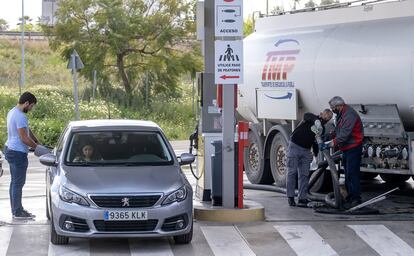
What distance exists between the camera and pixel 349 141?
14.2m

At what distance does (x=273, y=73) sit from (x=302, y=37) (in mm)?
1076

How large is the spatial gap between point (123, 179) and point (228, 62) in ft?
→ 9.77

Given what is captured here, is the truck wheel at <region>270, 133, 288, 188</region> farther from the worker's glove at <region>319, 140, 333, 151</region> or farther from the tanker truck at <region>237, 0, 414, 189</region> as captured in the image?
the worker's glove at <region>319, 140, 333, 151</region>

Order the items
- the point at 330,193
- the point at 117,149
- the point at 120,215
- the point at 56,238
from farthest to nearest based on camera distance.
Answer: the point at 330,193 < the point at 117,149 < the point at 56,238 < the point at 120,215

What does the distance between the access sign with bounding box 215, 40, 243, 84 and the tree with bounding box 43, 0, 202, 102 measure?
28.5m

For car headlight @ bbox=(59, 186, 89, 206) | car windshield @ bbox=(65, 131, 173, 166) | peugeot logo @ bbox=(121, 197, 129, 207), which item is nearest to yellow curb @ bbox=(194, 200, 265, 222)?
car windshield @ bbox=(65, 131, 173, 166)

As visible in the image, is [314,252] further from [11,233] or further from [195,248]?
[11,233]

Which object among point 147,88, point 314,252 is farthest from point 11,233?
point 147,88

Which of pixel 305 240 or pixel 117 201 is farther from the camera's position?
pixel 305 240

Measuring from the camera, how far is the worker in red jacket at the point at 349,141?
14.1 m

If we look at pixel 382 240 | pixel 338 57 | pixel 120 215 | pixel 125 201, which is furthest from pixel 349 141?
pixel 120 215

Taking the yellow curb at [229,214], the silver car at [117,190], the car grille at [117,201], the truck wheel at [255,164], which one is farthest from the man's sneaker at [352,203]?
the car grille at [117,201]

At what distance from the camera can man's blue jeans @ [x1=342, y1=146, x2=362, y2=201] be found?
46.9ft

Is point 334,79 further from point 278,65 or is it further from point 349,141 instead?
point 278,65
